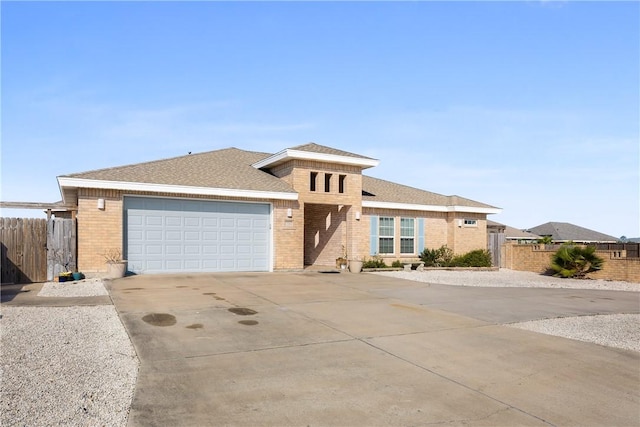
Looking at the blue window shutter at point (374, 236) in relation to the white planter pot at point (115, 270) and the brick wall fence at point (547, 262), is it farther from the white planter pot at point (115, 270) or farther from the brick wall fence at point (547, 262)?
the white planter pot at point (115, 270)

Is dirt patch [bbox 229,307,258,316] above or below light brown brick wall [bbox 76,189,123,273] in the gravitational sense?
below

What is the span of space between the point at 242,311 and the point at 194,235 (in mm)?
8605

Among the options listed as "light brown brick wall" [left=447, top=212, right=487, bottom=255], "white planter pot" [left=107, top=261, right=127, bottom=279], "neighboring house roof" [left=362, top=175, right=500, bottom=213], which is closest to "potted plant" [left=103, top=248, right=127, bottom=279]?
"white planter pot" [left=107, top=261, right=127, bottom=279]

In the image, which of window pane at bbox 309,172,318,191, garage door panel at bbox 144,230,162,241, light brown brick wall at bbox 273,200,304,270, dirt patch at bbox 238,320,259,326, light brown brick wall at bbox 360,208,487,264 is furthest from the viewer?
light brown brick wall at bbox 360,208,487,264

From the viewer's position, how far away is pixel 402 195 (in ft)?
84.1

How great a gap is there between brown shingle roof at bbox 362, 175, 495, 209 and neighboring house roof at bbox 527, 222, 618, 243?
19.3 meters

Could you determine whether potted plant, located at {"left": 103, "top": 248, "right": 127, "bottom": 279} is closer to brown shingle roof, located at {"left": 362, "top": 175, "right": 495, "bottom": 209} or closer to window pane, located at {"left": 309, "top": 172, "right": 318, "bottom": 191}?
window pane, located at {"left": 309, "top": 172, "right": 318, "bottom": 191}

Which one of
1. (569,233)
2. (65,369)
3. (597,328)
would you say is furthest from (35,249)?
(569,233)

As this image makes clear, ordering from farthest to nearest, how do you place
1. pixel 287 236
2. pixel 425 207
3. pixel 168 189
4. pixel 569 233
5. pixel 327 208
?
pixel 569 233 < pixel 425 207 < pixel 327 208 < pixel 287 236 < pixel 168 189

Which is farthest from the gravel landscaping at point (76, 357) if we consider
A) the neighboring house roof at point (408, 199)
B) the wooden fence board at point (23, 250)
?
the neighboring house roof at point (408, 199)

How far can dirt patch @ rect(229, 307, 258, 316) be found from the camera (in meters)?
9.89

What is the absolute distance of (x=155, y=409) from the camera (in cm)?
476

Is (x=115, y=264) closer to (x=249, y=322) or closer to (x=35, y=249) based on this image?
(x=35, y=249)

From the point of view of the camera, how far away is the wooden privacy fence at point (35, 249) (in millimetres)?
14695
